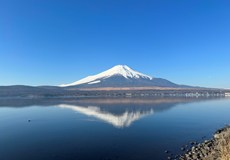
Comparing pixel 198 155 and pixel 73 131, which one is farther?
→ pixel 73 131

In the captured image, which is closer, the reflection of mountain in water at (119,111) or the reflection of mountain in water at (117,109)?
the reflection of mountain in water at (119,111)

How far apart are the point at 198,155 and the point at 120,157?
5.88 metres

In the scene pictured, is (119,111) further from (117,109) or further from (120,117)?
(120,117)

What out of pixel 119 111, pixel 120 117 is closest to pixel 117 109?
pixel 119 111

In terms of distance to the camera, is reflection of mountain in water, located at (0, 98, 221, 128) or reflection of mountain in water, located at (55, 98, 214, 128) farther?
reflection of mountain in water, located at (0, 98, 221, 128)

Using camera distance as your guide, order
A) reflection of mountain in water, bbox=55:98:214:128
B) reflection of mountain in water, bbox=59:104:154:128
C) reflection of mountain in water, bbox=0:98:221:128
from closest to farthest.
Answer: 1. reflection of mountain in water, bbox=59:104:154:128
2. reflection of mountain in water, bbox=55:98:214:128
3. reflection of mountain in water, bbox=0:98:221:128

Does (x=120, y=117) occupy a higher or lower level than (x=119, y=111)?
lower

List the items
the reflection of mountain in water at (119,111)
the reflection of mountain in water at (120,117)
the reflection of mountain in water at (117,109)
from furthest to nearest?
1. the reflection of mountain in water at (117,109)
2. the reflection of mountain in water at (119,111)
3. the reflection of mountain in water at (120,117)

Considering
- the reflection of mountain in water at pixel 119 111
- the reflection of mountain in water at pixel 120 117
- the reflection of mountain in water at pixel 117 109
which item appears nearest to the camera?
the reflection of mountain in water at pixel 120 117

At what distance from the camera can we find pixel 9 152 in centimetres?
2320

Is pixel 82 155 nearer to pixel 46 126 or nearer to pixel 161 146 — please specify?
pixel 161 146

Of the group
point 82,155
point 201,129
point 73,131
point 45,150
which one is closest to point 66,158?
point 82,155

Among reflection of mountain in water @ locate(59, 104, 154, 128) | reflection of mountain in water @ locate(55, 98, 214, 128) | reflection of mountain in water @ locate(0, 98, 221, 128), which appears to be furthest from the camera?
reflection of mountain in water @ locate(0, 98, 221, 128)

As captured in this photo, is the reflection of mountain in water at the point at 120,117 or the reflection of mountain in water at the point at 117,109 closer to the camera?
the reflection of mountain in water at the point at 120,117
